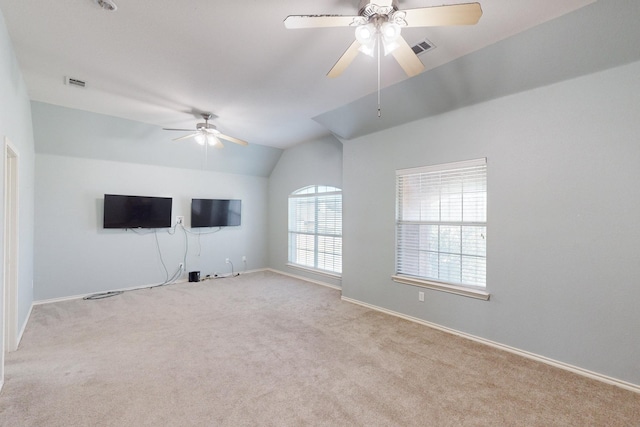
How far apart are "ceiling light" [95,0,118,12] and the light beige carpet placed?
2.91 meters

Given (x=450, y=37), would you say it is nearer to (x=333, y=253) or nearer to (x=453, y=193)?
(x=453, y=193)

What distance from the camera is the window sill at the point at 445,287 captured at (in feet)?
10.1

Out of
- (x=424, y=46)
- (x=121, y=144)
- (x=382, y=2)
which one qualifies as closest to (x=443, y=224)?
Result: (x=424, y=46)

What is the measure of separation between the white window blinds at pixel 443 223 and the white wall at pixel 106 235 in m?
4.23

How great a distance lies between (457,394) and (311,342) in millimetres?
1472

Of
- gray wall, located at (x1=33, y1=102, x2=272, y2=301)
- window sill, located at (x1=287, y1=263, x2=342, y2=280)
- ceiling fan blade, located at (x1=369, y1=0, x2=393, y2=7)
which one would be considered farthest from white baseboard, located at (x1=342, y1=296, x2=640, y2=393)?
gray wall, located at (x1=33, y1=102, x2=272, y2=301)

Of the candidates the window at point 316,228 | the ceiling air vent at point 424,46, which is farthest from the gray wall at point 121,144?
the ceiling air vent at point 424,46

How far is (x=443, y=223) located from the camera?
11.3 ft

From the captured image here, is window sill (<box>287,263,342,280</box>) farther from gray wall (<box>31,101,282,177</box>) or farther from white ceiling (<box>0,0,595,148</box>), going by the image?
white ceiling (<box>0,0,595,148</box>)

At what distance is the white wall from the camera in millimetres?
4391

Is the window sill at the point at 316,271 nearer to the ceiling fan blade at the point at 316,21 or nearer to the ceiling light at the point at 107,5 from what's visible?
the ceiling fan blade at the point at 316,21

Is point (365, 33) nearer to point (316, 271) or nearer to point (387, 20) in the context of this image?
point (387, 20)

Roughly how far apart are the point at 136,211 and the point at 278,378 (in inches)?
170

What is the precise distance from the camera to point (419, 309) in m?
3.62
